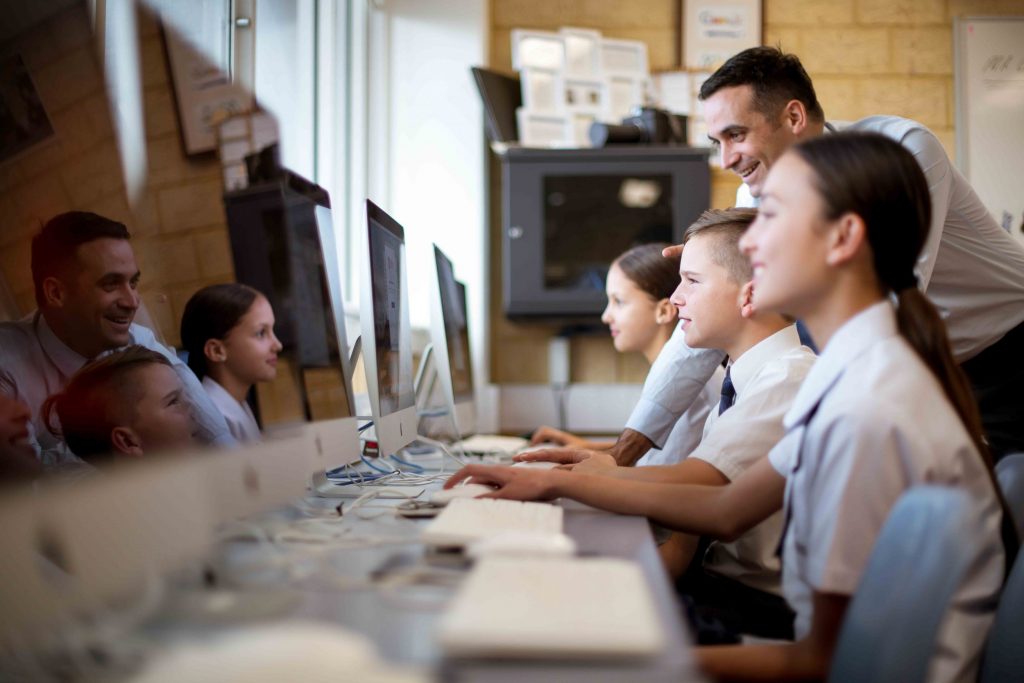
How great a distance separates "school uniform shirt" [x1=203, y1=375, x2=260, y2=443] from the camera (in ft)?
3.69

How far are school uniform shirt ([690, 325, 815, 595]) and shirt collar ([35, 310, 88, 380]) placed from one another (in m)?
0.88

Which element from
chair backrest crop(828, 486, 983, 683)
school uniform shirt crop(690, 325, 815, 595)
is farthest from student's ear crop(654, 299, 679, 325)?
chair backrest crop(828, 486, 983, 683)

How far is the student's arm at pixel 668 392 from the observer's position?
207cm

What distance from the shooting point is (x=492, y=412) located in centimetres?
386

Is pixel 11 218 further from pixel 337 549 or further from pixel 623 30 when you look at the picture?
pixel 623 30

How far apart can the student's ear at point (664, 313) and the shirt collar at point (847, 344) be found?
4.45 feet

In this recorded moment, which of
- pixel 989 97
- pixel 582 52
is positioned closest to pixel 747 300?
pixel 582 52

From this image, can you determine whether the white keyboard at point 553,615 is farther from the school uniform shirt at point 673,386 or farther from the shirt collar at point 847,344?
the school uniform shirt at point 673,386

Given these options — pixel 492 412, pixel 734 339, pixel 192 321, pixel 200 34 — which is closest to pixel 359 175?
pixel 492 412

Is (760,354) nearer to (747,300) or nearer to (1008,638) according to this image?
(747,300)

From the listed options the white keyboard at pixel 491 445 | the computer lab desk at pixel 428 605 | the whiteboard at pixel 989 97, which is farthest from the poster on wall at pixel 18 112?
the whiteboard at pixel 989 97

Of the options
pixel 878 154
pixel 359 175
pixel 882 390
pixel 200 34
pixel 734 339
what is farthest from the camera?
pixel 359 175

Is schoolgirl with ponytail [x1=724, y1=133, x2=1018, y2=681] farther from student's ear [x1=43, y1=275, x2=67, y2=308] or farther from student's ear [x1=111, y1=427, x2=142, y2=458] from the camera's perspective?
student's ear [x1=43, y1=275, x2=67, y2=308]

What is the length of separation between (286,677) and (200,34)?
160 centimetres
